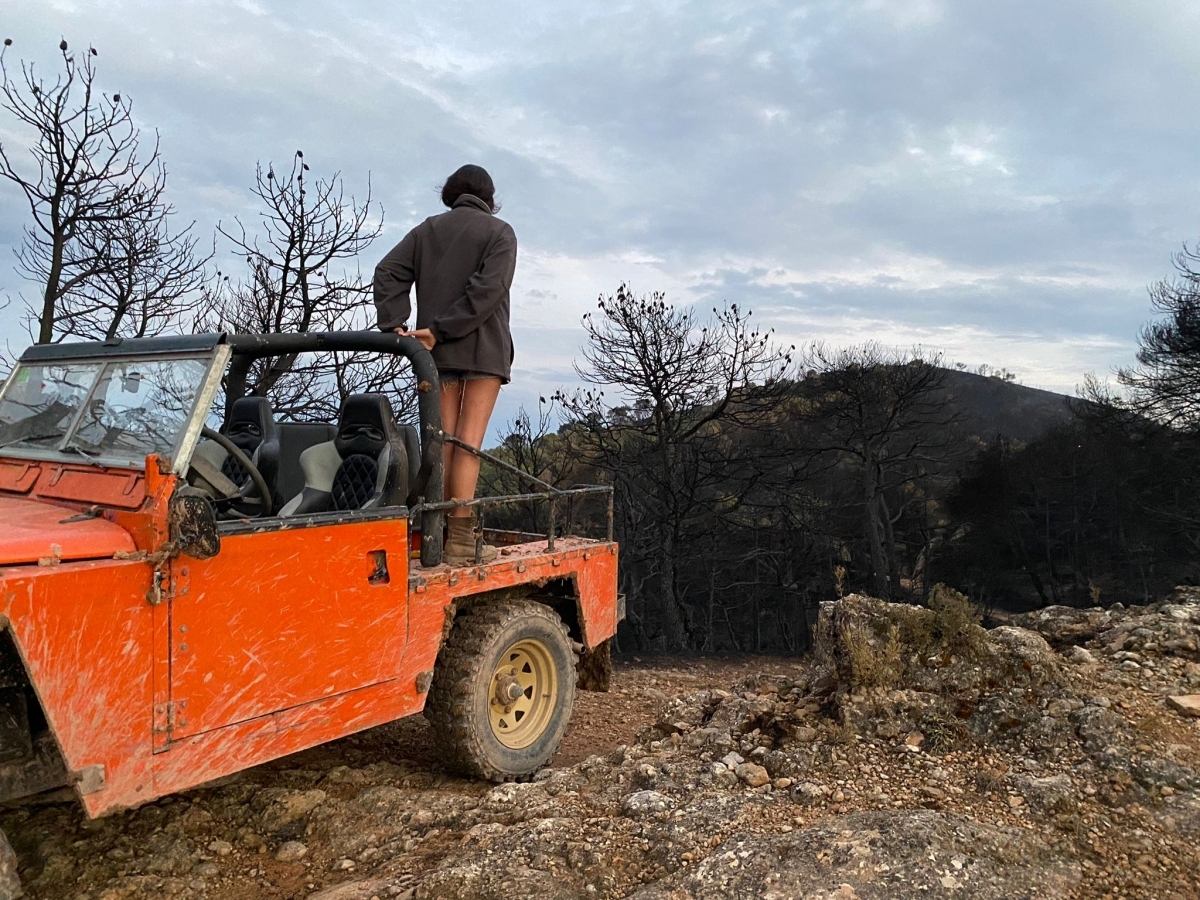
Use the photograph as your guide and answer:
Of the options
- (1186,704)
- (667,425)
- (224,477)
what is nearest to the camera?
(224,477)

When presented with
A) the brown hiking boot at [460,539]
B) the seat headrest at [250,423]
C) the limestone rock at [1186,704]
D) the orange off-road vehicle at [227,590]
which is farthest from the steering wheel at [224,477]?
the limestone rock at [1186,704]

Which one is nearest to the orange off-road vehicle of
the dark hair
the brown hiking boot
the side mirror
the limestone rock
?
the side mirror

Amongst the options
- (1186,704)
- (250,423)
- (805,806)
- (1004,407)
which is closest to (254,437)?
(250,423)

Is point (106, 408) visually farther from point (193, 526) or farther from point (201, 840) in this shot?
point (201, 840)

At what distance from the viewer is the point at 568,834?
304cm

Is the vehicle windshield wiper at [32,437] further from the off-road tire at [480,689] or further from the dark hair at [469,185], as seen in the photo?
the dark hair at [469,185]

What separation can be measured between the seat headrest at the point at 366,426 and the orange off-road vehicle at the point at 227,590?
0.01 metres

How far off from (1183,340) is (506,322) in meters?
22.4

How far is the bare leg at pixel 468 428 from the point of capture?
4238mm

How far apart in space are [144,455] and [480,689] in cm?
189

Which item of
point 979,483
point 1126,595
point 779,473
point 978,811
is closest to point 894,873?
point 978,811

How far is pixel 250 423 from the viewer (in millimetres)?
4418

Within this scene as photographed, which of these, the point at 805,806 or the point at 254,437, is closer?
the point at 805,806

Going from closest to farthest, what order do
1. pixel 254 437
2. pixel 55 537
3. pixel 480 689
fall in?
1. pixel 55 537
2. pixel 480 689
3. pixel 254 437
